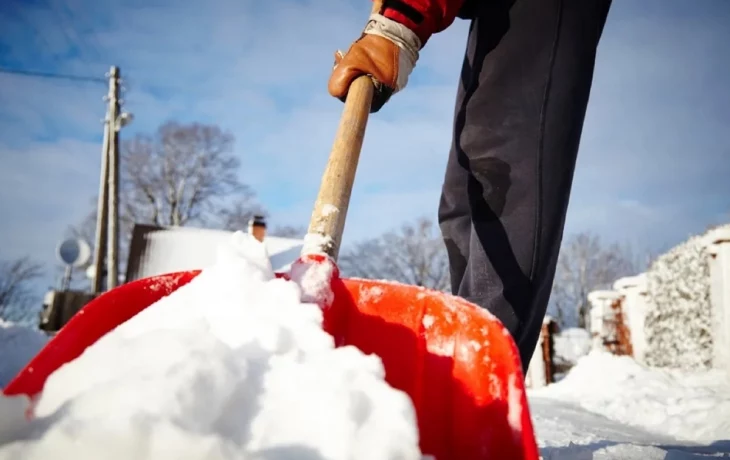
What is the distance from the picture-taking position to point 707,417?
273 centimetres

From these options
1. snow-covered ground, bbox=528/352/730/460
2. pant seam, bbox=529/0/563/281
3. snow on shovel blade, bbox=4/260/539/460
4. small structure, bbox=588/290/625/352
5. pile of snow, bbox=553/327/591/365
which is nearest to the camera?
snow on shovel blade, bbox=4/260/539/460

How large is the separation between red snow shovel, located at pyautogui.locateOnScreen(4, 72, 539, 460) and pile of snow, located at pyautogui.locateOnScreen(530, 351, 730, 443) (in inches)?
85.7

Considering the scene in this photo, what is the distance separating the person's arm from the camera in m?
1.35

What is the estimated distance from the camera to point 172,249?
15938 millimetres

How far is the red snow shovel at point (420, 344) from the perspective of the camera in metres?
0.74

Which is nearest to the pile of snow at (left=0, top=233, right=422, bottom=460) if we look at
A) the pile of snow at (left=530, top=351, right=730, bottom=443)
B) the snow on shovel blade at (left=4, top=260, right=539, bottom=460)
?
the snow on shovel blade at (left=4, top=260, right=539, bottom=460)

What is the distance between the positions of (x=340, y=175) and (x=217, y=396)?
0.64 meters

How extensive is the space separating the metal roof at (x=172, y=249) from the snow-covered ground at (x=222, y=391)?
13.7 meters

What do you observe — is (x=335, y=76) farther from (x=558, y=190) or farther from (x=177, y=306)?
(x=177, y=306)

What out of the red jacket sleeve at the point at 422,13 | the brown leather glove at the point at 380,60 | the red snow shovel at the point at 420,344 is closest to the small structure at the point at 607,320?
the red jacket sleeve at the point at 422,13

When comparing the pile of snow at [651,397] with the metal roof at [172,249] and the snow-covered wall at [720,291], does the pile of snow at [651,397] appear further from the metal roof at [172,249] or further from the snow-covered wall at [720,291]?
the metal roof at [172,249]

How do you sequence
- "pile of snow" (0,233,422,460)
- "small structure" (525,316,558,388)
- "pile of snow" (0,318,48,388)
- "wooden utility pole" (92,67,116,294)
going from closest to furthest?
"pile of snow" (0,233,422,460) < "pile of snow" (0,318,48,388) < "small structure" (525,316,558,388) < "wooden utility pole" (92,67,116,294)

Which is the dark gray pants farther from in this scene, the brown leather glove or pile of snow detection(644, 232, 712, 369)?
pile of snow detection(644, 232, 712, 369)

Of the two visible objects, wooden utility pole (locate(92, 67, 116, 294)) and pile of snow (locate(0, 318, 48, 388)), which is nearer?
pile of snow (locate(0, 318, 48, 388))
